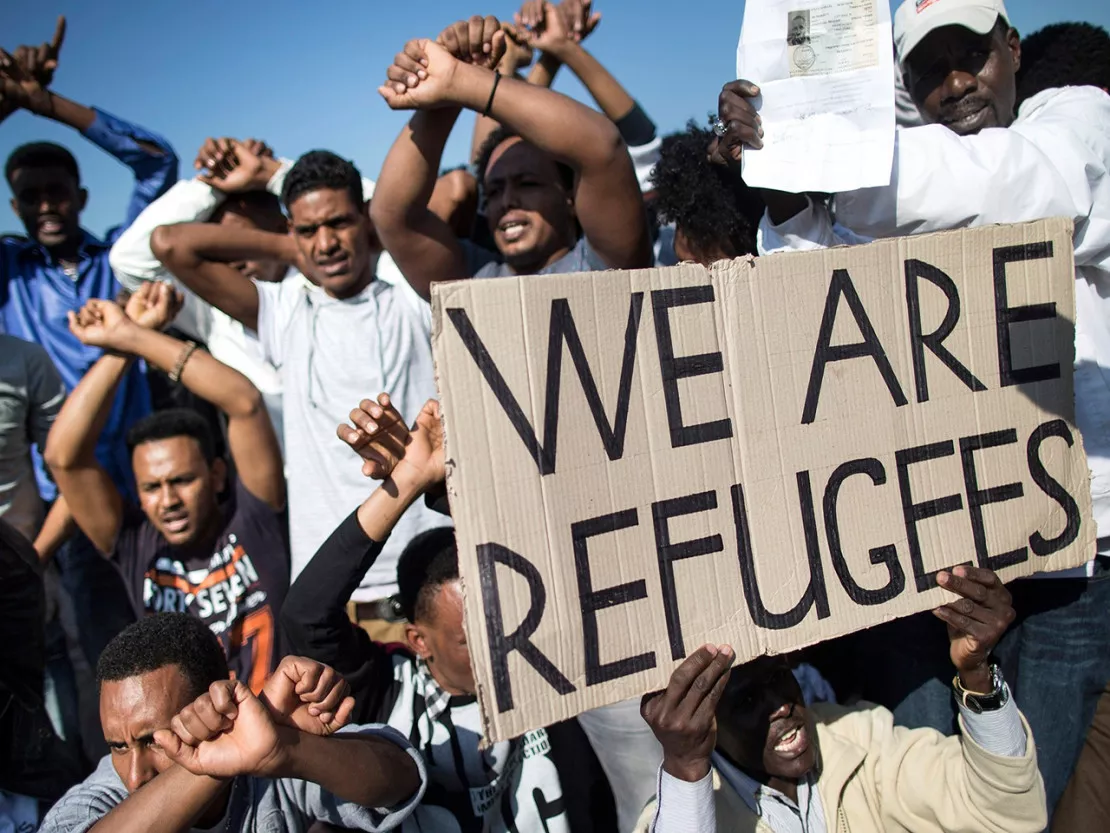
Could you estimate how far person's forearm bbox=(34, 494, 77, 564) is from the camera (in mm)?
3541

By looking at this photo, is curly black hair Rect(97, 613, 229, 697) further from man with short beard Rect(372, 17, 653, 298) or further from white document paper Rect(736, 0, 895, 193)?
white document paper Rect(736, 0, 895, 193)

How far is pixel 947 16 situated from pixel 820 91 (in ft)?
1.94

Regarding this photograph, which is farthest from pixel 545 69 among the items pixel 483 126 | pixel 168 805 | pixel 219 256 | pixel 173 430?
pixel 168 805

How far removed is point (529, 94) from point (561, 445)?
1251mm

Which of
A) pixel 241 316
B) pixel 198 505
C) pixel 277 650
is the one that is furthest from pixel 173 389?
pixel 277 650

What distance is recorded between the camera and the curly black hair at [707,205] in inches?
108

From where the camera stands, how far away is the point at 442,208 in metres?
3.72

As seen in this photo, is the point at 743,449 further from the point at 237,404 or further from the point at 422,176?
the point at 237,404

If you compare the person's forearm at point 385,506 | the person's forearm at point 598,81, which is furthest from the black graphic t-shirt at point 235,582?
the person's forearm at point 598,81

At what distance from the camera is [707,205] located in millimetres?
2766

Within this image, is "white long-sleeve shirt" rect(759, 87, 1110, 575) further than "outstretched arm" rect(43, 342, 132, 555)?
No

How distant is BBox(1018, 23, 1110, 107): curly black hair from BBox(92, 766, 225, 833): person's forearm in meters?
2.83

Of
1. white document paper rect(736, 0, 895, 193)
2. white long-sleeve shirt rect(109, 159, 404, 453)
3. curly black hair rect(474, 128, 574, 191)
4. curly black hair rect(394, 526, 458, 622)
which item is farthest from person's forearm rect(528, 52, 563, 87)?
curly black hair rect(394, 526, 458, 622)

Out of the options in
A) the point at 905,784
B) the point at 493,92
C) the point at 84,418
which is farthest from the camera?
the point at 84,418
